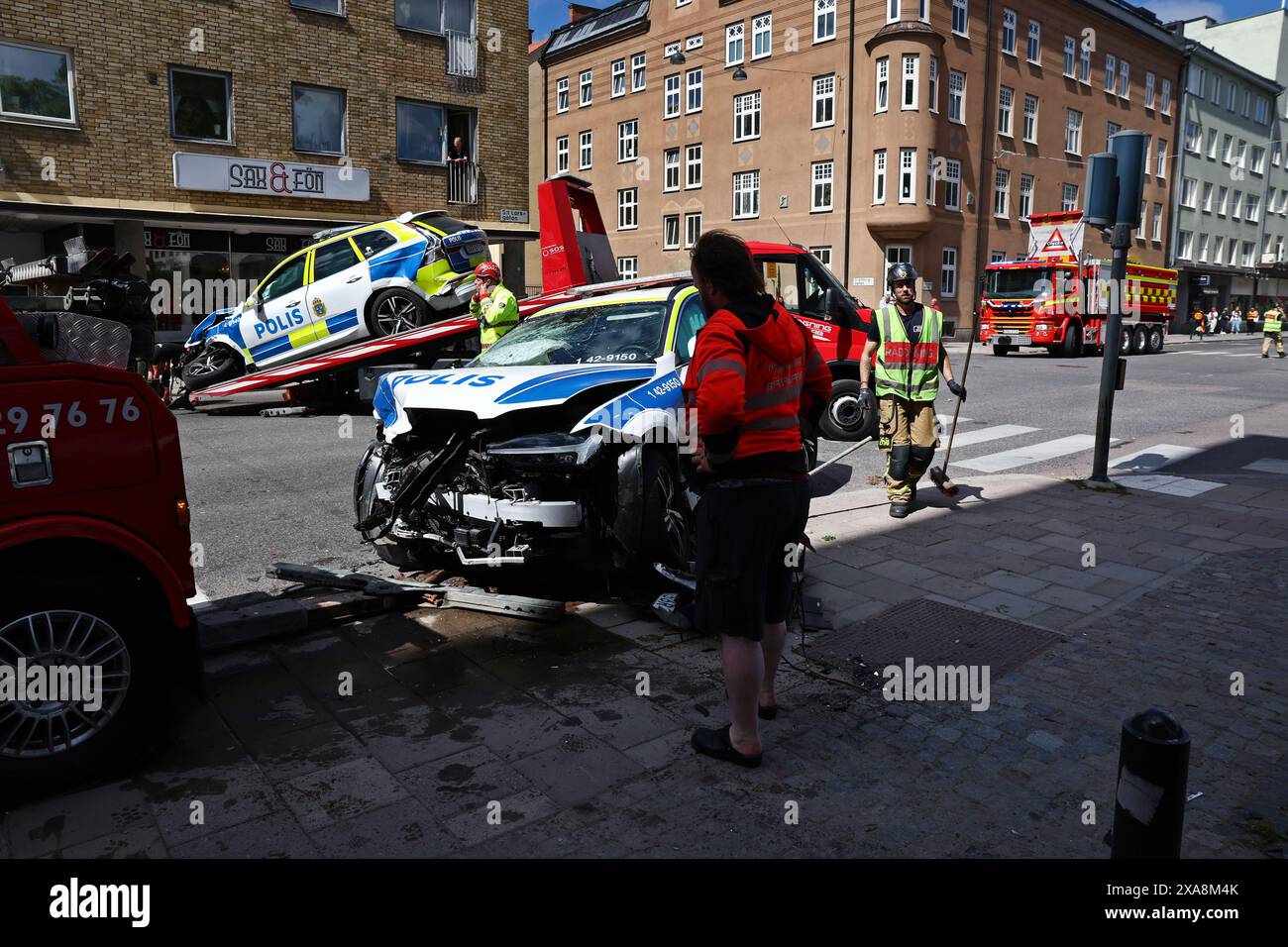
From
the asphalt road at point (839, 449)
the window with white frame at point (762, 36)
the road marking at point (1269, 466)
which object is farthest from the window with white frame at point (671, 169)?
the road marking at point (1269, 466)

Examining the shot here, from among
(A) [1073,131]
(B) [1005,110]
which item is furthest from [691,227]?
(A) [1073,131]

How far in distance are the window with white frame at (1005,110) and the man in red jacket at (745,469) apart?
3800 cm

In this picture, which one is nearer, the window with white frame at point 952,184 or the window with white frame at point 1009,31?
the window with white frame at point 952,184

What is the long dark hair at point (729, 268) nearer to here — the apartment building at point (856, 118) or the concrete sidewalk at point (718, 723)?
the concrete sidewalk at point (718, 723)

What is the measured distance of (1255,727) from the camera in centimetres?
393

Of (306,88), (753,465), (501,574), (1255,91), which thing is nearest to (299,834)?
(753,465)

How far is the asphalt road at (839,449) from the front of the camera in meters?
6.85

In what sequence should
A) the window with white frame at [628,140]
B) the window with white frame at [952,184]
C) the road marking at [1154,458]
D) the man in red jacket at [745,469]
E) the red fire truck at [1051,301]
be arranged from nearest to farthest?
the man in red jacket at [745,469] < the road marking at [1154,458] < the red fire truck at [1051,301] < the window with white frame at [952,184] < the window with white frame at [628,140]

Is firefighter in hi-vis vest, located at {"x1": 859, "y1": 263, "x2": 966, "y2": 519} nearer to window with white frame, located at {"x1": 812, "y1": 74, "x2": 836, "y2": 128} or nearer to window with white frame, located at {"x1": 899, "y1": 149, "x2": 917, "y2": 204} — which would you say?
window with white frame, located at {"x1": 899, "y1": 149, "x2": 917, "y2": 204}

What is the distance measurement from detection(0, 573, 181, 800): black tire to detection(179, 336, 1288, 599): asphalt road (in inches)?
87.5

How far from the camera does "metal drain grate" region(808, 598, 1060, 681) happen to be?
15.4ft
